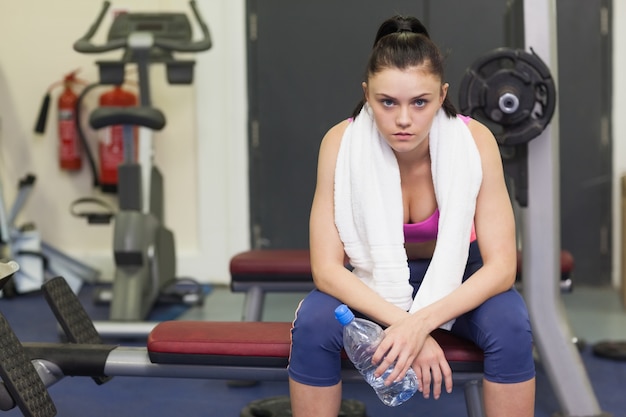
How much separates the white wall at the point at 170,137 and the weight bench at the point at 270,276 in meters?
1.41

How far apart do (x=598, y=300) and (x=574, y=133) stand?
2.48 ft

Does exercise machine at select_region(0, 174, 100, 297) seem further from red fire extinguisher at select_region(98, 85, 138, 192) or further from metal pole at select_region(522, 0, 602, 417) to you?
metal pole at select_region(522, 0, 602, 417)

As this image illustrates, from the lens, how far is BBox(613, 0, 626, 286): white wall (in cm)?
405

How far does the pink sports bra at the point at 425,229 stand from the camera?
2.11 metres

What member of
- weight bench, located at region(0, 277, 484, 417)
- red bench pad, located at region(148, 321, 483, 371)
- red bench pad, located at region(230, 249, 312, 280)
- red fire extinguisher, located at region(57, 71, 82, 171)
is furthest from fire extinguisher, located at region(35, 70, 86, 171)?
red bench pad, located at region(148, 321, 483, 371)

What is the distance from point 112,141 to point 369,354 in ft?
8.63

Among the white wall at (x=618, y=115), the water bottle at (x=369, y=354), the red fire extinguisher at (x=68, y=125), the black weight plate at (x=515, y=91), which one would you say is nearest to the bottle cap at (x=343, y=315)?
the water bottle at (x=369, y=354)

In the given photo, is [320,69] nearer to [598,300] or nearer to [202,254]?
[202,254]

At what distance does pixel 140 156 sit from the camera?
3.74 meters

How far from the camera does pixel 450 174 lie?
79.2 inches

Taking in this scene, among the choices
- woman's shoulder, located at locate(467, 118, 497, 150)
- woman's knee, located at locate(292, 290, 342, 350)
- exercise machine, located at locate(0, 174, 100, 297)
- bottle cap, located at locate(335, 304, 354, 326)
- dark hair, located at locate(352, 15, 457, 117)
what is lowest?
exercise machine, located at locate(0, 174, 100, 297)

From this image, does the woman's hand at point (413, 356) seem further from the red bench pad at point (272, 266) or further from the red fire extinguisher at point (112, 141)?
the red fire extinguisher at point (112, 141)

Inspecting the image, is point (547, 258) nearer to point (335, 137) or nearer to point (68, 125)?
point (335, 137)

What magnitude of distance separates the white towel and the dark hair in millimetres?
162
